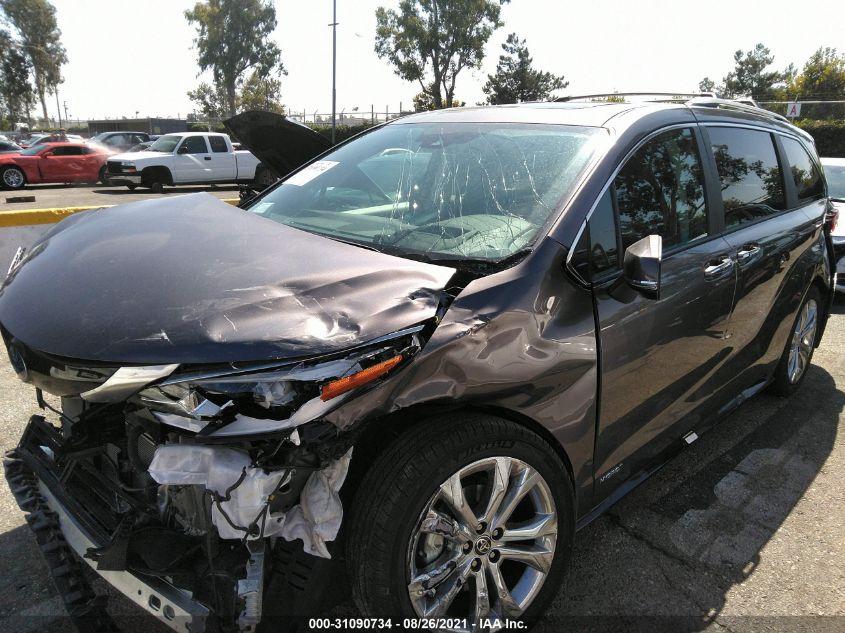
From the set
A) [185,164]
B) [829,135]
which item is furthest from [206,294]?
[829,135]

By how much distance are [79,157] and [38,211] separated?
Result: 1518 centimetres

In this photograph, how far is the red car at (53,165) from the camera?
18625 mm

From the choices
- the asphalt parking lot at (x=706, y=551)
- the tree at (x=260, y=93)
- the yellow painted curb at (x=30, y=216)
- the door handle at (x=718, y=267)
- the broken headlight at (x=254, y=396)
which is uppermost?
the tree at (x=260, y=93)

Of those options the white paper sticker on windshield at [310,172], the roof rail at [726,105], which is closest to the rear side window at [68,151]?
the white paper sticker on windshield at [310,172]

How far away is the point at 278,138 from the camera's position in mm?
3984

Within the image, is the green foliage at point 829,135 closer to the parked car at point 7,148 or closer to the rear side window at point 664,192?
the rear side window at point 664,192

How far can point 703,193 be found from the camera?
2.87 m

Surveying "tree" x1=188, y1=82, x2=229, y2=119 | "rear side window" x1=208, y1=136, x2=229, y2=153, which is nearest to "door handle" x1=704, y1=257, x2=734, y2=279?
"rear side window" x1=208, y1=136, x2=229, y2=153

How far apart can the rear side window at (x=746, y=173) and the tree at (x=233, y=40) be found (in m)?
Answer: 54.3

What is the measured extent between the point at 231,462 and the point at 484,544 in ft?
2.82

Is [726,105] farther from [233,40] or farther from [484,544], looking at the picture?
[233,40]

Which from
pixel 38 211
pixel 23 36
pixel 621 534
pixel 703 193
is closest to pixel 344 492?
pixel 621 534

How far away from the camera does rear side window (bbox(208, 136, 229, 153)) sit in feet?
62.8

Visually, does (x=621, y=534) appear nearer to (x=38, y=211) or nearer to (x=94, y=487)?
(x=94, y=487)
